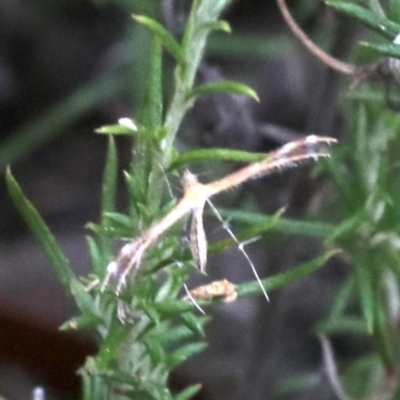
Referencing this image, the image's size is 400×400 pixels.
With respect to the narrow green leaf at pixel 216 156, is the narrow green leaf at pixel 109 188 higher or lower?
lower

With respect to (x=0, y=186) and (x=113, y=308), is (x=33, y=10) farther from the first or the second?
(x=113, y=308)

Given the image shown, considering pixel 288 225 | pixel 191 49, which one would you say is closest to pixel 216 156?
pixel 191 49

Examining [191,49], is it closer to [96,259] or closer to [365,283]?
[96,259]

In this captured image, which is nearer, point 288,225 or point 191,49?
point 191,49

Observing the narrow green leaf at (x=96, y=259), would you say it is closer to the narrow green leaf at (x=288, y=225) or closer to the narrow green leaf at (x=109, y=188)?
the narrow green leaf at (x=109, y=188)

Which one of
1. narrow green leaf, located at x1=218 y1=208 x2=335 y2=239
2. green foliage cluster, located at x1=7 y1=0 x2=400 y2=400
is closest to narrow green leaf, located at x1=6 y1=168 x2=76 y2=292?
green foliage cluster, located at x1=7 y1=0 x2=400 y2=400

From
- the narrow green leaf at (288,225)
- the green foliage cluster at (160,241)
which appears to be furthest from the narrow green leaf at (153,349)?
the narrow green leaf at (288,225)

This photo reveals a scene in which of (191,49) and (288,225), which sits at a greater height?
(191,49)
